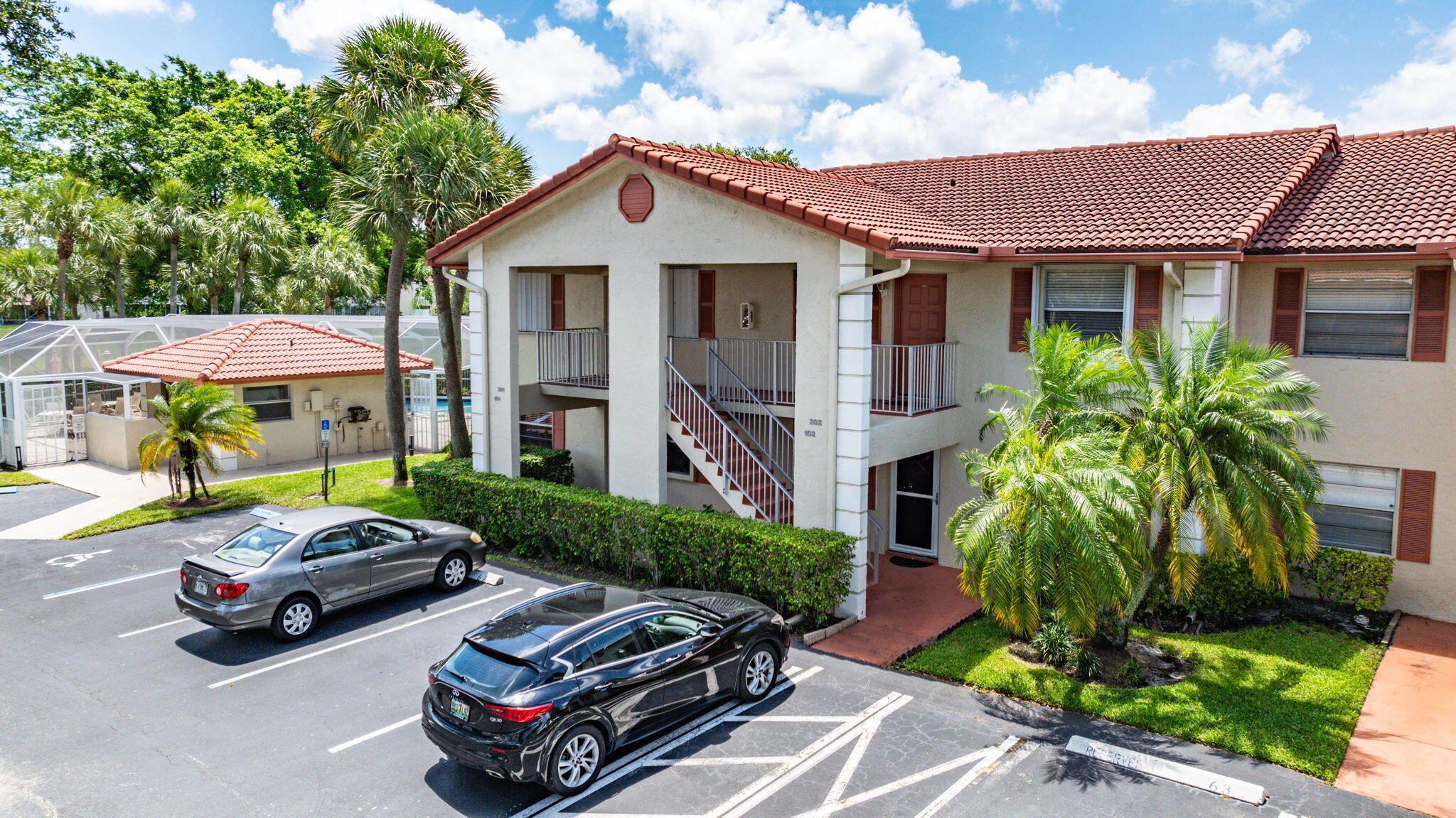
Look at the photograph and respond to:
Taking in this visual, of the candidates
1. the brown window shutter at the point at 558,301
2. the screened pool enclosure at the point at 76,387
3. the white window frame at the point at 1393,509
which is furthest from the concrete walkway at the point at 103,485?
the white window frame at the point at 1393,509

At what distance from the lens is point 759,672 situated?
31.1 ft

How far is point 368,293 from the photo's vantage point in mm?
42875

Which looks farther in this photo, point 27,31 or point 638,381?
point 27,31

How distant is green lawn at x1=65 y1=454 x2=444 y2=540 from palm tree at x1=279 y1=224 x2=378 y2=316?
20.0m

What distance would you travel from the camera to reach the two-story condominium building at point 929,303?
11625mm

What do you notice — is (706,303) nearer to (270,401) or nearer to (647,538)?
(647,538)

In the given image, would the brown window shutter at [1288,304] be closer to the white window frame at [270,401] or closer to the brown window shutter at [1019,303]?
the brown window shutter at [1019,303]

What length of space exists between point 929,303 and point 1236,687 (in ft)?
22.6

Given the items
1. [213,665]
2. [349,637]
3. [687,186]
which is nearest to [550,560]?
[349,637]

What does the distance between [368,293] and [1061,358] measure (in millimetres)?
39197

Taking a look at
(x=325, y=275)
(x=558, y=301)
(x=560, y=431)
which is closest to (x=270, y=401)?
(x=560, y=431)

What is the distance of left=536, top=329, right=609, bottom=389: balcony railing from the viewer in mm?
16453

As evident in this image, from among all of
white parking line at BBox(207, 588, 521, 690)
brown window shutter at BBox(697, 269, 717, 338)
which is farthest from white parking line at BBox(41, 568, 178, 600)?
brown window shutter at BBox(697, 269, 717, 338)

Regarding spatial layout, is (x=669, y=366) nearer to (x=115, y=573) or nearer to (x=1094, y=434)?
(x=1094, y=434)
